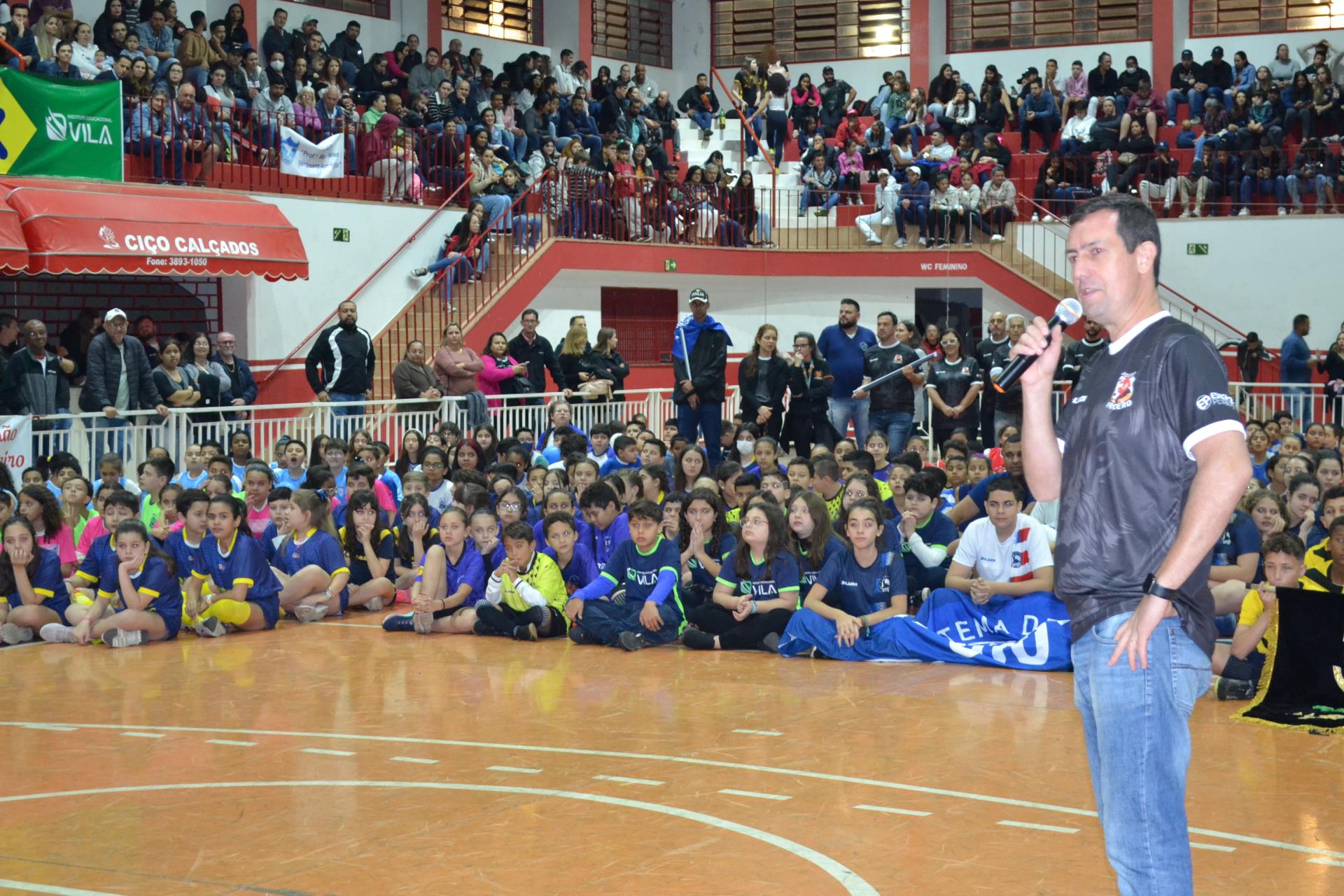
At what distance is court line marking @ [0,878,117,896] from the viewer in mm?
5543

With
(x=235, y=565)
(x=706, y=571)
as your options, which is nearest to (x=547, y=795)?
(x=706, y=571)

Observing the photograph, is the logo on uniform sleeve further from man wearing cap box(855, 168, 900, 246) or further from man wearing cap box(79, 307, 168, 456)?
man wearing cap box(855, 168, 900, 246)

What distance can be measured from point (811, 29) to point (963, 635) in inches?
1054

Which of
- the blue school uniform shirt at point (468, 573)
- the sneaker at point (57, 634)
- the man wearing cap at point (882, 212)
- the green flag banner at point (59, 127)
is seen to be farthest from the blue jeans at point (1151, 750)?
the man wearing cap at point (882, 212)

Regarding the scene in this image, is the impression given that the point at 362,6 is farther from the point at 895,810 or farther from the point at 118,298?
the point at 895,810

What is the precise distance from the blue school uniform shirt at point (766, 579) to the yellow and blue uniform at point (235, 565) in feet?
11.8

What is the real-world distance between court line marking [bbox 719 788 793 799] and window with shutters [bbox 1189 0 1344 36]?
2786cm

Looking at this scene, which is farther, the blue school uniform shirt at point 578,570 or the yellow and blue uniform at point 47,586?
the blue school uniform shirt at point 578,570

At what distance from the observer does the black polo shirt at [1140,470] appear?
356 cm

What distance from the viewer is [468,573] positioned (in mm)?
11945

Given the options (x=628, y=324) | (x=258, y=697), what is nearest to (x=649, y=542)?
(x=258, y=697)

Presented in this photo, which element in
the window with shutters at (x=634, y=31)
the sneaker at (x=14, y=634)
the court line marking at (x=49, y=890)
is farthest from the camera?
the window with shutters at (x=634, y=31)

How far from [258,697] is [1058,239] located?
20.4m

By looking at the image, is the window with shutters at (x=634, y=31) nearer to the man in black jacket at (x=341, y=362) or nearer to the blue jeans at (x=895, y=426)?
the man in black jacket at (x=341, y=362)
